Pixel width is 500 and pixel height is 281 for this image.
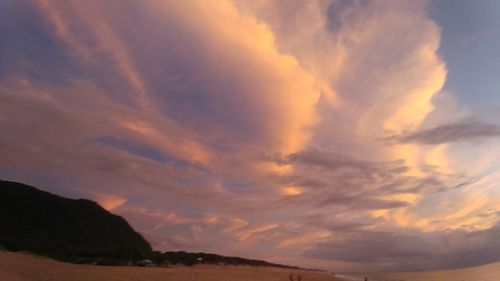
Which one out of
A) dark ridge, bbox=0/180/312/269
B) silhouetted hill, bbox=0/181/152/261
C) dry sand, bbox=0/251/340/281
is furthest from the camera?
silhouetted hill, bbox=0/181/152/261

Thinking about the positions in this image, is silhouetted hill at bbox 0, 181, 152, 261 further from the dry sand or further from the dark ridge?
the dry sand

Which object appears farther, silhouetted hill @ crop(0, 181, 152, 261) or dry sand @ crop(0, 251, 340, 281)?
silhouetted hill @ crop(0, 181, 152, 261)

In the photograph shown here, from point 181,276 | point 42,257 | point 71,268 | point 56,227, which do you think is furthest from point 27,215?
point 181,276

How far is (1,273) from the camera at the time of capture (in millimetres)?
32125

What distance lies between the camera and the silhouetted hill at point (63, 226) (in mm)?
61794

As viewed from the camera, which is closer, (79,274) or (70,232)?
(79,274)

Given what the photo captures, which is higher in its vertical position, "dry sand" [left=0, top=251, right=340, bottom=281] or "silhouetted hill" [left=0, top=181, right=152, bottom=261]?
"silhouetted hill" [left=0, top=181, right=152, bottom=261]

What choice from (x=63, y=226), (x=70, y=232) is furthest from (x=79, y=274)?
(x=63, y=226)

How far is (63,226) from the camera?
281 ft

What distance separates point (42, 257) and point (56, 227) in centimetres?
3448

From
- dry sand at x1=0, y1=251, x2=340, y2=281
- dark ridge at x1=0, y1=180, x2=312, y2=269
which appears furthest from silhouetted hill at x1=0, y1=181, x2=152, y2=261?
dry sand at x1=0, y1=251, x2=340, y2=281

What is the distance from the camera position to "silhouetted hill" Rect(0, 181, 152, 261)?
61.8 m

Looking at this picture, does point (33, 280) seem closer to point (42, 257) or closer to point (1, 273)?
point (1, 273)

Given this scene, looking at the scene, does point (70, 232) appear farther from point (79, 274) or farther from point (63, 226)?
point (79, 274)
